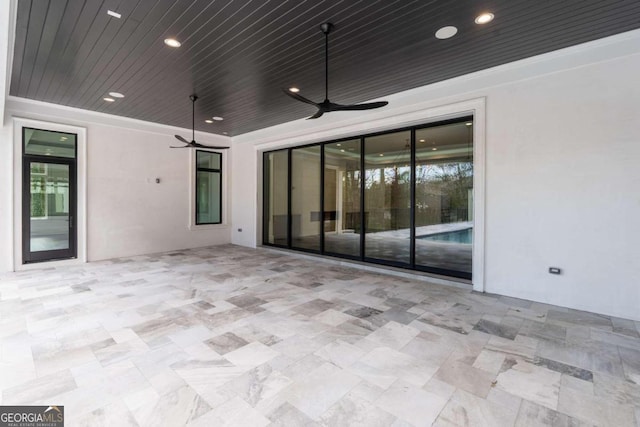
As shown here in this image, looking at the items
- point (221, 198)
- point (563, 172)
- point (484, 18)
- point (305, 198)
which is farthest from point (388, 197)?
point (221, 198)

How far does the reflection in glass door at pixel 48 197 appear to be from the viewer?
6191 mm

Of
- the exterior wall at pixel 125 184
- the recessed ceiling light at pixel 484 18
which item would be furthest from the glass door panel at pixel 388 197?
the exterior wall at pixel 125 184

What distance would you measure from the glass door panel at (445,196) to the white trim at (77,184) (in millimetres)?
7266

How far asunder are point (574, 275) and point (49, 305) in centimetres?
709

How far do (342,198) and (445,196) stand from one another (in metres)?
2.38

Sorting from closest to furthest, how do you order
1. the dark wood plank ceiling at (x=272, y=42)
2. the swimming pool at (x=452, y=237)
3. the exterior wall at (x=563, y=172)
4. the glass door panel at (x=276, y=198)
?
the dark wood plank ceiling at (x=272, y=42) < the exterior wall at (x=563, y=172) < the swimming pool at (x=452, y=237) < the glass door panel at (x=276, y=198)

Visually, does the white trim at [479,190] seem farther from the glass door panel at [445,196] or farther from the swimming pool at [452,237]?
the swimming pool at [452,237]

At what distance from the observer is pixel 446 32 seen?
3.59 meters

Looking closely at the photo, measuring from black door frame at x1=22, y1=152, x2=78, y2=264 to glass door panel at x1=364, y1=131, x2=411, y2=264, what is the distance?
6.52 meters

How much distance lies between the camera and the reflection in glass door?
6.19 metres

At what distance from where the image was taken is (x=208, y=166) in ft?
30.2

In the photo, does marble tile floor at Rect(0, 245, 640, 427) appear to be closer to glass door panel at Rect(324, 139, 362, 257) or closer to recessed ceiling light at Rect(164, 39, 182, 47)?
glass door panel at Rect(324, 139, 362, 257)

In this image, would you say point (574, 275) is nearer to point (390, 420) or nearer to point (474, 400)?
point (474, 400)

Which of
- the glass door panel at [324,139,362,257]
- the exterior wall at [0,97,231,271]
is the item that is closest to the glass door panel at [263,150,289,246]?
the glass door panel at [324,139,362,257]
